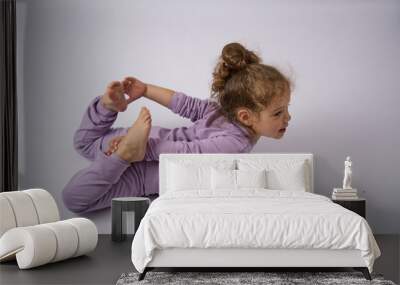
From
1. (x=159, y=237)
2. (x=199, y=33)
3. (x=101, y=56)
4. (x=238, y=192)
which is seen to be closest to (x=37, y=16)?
(x=101, y=56)

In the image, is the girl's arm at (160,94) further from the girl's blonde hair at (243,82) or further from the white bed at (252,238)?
the white bed at (252,238)

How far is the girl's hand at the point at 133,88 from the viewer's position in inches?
267

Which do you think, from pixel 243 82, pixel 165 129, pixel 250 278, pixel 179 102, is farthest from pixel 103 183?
pixel 250 278

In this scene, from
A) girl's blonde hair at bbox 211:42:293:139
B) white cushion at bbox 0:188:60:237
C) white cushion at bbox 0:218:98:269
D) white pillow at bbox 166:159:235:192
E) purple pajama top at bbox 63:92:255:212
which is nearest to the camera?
white cushion at bbox 0:218:98:269

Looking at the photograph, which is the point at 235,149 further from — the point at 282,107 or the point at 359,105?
the point at 359,105

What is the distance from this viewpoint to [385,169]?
6742mm

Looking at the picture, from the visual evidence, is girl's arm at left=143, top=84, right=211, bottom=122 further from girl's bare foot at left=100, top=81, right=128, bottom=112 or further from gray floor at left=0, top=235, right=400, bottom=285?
gray floor at left=0, top=235, right=400, bottom=285

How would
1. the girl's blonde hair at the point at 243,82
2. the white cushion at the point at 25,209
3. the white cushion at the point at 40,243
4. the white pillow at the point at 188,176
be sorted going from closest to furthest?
the white cushion at the point at 40,243
the white cushion at the point at 25,209
the white pillow at the point at 188,176
the girl's blonde hair at the point at 243,82

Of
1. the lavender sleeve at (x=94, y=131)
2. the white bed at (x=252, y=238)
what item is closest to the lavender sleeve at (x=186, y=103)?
the lavender sleeve at (x=94, y=131)

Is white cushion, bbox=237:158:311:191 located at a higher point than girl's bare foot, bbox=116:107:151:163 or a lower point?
lower

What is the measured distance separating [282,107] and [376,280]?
2.53 metres

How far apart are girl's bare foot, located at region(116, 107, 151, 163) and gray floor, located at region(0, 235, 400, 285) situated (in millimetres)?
1068

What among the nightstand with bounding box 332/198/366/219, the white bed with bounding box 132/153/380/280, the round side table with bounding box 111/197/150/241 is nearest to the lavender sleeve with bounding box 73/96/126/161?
the round side table with bounding box 111/197/150/241

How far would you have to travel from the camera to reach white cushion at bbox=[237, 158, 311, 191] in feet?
20.4
